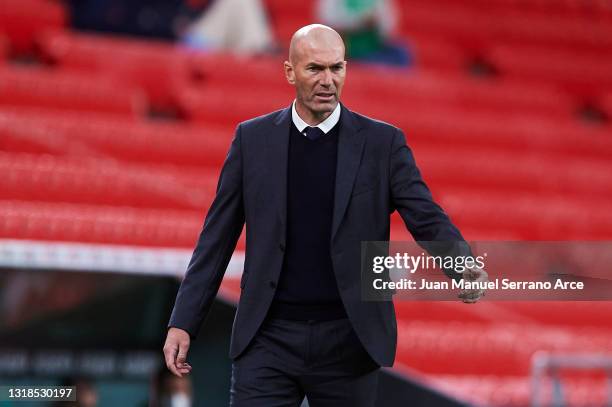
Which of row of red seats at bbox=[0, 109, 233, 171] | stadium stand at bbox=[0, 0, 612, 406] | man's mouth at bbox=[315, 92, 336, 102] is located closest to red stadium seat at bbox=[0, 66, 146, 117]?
stadium stand at bbox=[0, 0, 612, 406]

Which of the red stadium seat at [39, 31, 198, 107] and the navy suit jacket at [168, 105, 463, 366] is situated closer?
the navy suit jacket at [168, 105, 463, 366]

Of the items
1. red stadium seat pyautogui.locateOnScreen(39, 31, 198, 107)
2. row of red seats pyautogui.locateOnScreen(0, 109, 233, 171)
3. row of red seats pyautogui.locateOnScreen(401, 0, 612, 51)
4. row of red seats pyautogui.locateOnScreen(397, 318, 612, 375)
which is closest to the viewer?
row of red seats pyautogui.locateOnScreen(397, 318, 612, 375)

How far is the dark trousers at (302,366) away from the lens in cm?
215

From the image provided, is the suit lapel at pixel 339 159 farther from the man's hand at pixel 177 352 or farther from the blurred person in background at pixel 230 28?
the blurred person in background at pixel 230 28

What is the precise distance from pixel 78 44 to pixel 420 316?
318 cm

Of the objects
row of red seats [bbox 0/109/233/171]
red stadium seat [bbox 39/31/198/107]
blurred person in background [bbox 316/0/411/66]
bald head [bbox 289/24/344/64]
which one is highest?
blurred person in background [bbox 316/0/411/66]

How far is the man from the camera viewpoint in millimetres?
2150

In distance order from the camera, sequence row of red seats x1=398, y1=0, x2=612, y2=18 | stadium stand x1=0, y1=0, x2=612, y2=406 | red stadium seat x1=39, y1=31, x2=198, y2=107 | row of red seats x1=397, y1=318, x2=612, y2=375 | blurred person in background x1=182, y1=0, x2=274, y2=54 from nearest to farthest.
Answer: row of red seats x1=397, y1=318, x2=612, y2=375 → stadium stand x1=0, y1=0, x2=612, y2=406 → red stadium seat x1=39, y1=31, x2=198, y2=107 → blurred person in background x1=182, y1=0, x2=274, y2=54 → row of red seats x1=398, y1=0, x2=612, y2=18

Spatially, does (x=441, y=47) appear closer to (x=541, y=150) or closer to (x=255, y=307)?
(x=541, y=150)

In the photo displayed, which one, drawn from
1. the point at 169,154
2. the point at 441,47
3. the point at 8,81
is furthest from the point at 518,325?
the point at 441,47

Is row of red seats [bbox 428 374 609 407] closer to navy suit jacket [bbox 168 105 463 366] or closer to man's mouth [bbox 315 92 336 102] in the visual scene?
navy suit jacket [bbox 168 105 463 366]

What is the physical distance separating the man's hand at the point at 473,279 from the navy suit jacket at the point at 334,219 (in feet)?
0.27

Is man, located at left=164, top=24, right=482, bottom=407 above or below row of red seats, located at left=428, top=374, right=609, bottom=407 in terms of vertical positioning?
below

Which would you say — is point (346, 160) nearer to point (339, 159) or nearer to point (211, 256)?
point (339, 159)
